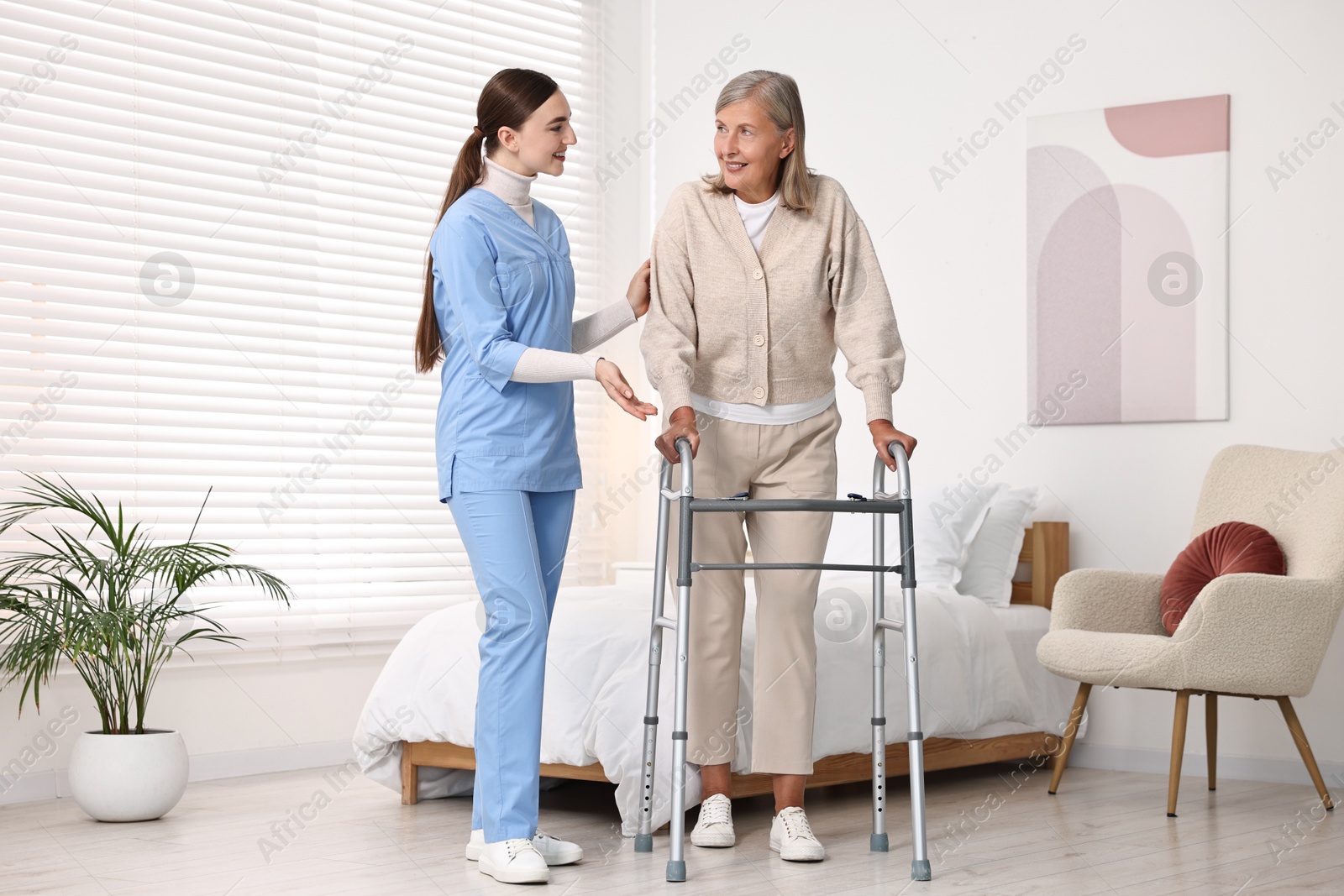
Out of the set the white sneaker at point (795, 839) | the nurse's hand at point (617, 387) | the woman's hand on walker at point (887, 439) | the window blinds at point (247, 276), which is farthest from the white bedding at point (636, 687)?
the window blinds at point (247, 276)

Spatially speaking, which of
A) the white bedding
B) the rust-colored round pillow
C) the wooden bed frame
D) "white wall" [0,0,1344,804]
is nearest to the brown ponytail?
the white bedding

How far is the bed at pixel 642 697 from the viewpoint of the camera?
296cm

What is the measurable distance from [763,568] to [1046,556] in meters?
2.06

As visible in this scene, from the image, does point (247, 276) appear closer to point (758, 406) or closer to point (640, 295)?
point (640, 295)

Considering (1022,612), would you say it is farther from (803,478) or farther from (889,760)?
(803,478)

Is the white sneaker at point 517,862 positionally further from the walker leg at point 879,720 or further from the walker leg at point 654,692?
the walker leg at point 879,720

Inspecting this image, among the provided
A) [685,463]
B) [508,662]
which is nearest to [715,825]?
[508,662]

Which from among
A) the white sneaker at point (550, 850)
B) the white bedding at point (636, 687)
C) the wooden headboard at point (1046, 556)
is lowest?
the white sneaker at point (550, 850)

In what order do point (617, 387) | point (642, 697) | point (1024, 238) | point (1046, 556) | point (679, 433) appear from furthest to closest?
point (1024, 238) → point (1046, 556) → point (642, 697) → point (679, 433) → point (617, 387)

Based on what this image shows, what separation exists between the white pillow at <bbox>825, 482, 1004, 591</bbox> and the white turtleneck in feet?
4.74

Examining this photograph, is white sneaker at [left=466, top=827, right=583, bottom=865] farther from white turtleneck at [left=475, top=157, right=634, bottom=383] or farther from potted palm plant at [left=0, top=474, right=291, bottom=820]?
potted palm plant at [left=0, top=474, right=291, bottom=820]

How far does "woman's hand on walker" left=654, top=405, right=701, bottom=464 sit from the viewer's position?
8.31 ft

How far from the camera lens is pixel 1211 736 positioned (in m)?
3.67

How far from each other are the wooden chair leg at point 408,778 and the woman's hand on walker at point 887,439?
1.51 m
